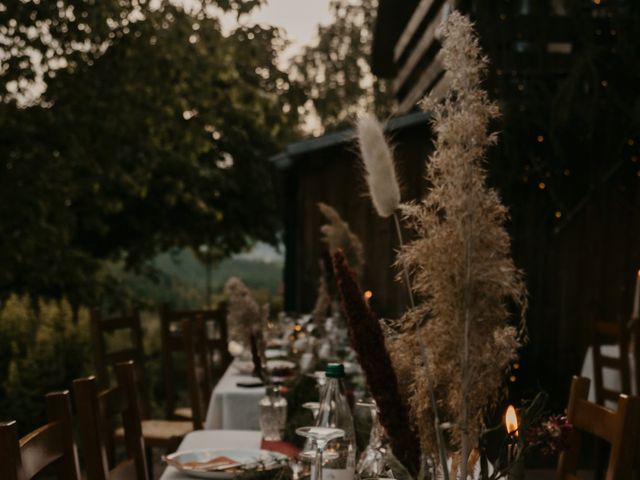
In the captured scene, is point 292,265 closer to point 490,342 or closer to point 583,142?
point 583,142

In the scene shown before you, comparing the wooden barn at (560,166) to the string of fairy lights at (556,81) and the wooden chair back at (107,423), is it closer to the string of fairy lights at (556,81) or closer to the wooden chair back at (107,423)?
the string of fairy lights at (556,81)

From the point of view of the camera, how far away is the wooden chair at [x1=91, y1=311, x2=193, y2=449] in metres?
5.72

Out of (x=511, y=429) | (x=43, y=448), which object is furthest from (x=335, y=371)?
(x=43, y=448)

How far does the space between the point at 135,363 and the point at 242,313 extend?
838 millimetres

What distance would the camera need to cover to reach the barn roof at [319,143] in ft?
26.1

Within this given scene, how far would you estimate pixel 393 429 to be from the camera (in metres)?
1.81

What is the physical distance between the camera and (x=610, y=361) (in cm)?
579

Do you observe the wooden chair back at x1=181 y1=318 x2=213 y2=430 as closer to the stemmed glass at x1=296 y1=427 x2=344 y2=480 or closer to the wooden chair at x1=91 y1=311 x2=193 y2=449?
the wooden chair at x1=91 y1=311 x2=193 y2=449

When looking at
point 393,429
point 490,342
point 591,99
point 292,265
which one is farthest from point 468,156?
point 292,265

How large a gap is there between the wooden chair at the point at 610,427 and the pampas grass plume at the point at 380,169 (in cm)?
80

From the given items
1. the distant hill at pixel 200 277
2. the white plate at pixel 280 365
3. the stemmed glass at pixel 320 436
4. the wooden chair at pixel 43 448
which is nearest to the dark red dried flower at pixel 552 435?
the stemmed glass at pixel 320 436

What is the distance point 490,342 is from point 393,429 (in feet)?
0.84

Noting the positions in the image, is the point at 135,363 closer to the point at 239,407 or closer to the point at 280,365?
the point at 280,365

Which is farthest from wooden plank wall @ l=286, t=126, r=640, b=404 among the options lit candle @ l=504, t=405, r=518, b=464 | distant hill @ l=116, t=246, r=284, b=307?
distant hill @ l=116, t=246, r=284, b=307
